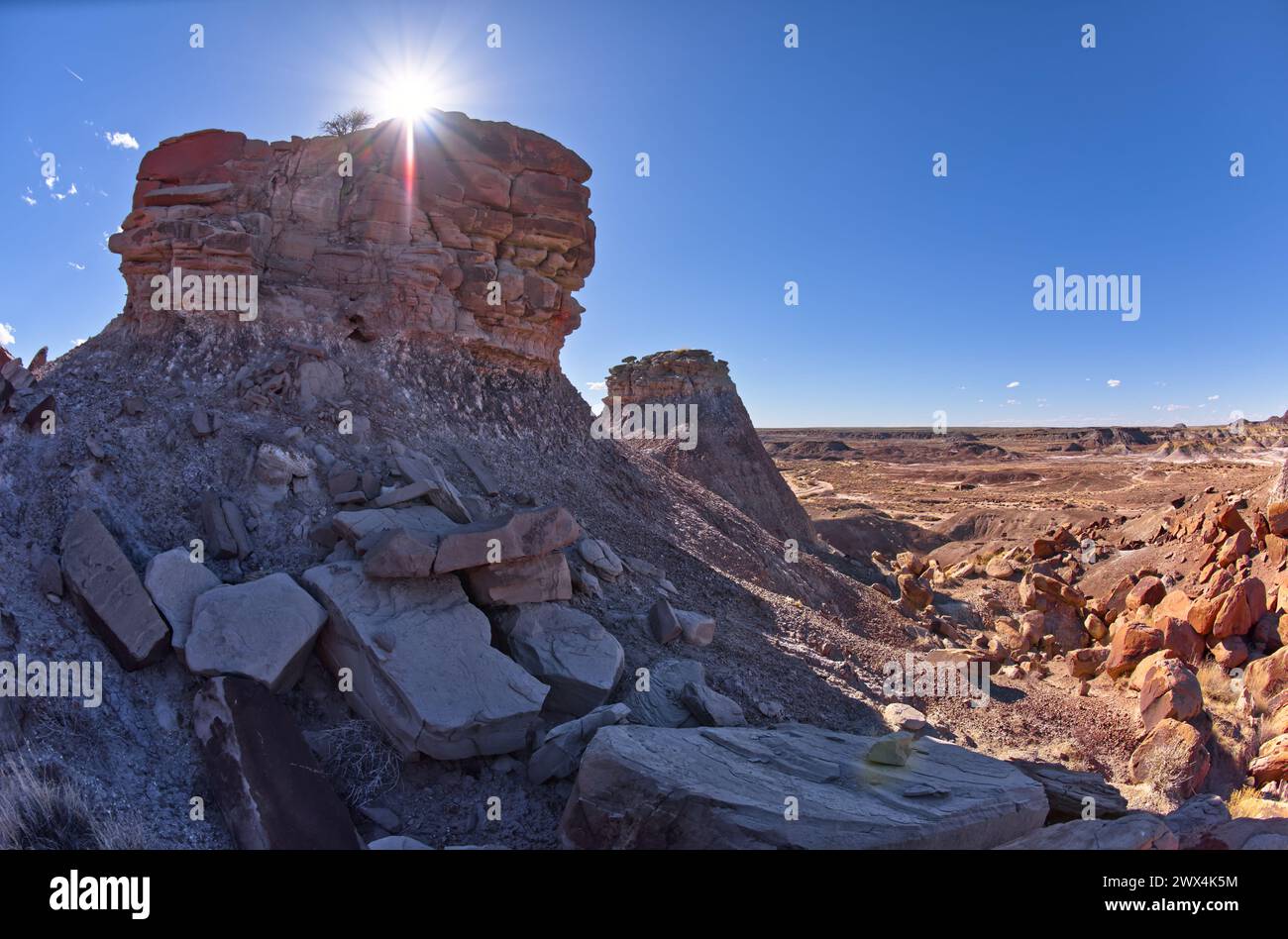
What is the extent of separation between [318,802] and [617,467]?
923cm

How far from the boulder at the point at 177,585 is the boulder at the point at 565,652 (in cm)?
255

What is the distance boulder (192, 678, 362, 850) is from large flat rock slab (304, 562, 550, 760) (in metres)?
0.66

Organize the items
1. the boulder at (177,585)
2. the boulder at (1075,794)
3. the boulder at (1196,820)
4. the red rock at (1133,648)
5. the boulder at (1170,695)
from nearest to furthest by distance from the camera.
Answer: the boulder at (1196,820)
the boulder at (177,585)
the boulder at (1075,794)
the boulder at (1170,695)
the red rock at (1133,648)

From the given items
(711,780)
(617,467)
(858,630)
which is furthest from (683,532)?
(711,780)

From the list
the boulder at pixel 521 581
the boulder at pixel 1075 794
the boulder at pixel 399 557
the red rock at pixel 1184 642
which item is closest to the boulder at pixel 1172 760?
the boulder at pixel 1075 794

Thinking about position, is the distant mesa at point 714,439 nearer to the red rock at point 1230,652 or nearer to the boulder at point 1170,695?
the red rock at point 1230,652

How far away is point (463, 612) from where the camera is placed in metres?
6.01

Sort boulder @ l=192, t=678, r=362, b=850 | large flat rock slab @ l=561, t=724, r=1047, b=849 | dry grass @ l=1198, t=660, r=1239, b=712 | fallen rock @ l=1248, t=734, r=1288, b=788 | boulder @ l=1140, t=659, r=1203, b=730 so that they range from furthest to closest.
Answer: dry grass @ l=1198, t=660, r=1239, b=712
boulder @ l=1140, t=659, r=1203, b=730
fallen rock @ l=1248, t=734, r=1288, b=788
boulder @ l=192, t=678, r=362, b=850
large flat rock slab @ l=561, t=724, r=1047, b=849

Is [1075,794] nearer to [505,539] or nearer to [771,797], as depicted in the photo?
[771,797]

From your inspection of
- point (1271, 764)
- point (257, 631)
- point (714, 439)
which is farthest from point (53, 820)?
point (714, 439)

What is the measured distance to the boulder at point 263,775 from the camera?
4.23 m

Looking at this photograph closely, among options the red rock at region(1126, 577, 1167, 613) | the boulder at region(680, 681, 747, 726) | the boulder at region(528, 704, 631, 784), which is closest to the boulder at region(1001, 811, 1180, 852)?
the boulder at region(680, 681, 747, 726)

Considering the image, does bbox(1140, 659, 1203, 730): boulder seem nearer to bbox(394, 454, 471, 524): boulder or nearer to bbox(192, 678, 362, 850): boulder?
bbox(394, 454, 471, 524): boulder

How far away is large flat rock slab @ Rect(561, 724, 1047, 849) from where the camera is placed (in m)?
4.03
